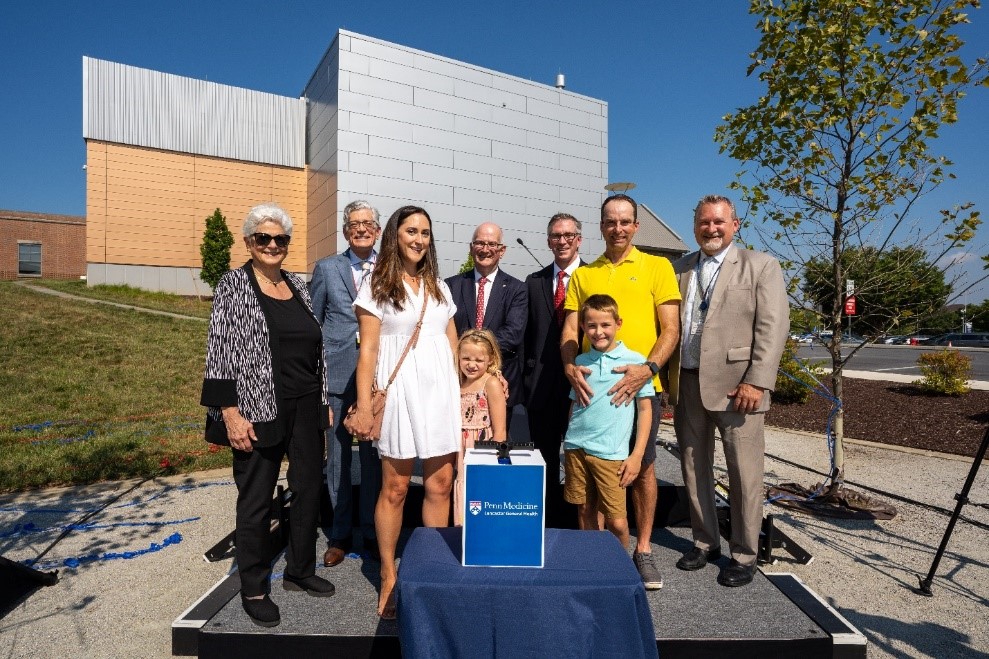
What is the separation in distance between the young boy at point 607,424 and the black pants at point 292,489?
4.45ft

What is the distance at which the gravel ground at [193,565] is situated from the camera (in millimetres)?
3158

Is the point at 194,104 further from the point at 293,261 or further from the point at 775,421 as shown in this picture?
the point at 775,421

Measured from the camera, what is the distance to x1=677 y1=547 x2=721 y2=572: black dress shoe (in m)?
3.48

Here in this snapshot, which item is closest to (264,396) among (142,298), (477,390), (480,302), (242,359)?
(242,359)

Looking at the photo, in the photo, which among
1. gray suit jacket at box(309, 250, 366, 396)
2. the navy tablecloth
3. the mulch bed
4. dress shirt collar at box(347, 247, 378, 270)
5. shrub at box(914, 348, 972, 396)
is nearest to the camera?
the navy tablecloth

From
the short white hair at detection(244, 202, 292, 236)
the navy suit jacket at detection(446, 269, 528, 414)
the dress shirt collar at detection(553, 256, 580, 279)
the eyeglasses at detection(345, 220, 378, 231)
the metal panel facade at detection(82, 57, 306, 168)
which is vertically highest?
the metal panel facade at detection(82, 57, 306, 168)

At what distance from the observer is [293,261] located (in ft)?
83.3

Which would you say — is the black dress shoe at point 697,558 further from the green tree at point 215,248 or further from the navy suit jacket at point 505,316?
the green tree at point 215,248

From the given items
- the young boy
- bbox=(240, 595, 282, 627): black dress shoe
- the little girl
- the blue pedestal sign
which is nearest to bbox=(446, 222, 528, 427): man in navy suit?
the little girl

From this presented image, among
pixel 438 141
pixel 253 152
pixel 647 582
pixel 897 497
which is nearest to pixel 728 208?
pixel 647 582

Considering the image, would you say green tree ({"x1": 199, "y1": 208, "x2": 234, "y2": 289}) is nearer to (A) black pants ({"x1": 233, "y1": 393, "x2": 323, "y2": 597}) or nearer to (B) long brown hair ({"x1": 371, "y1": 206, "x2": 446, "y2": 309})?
(A) black pants ({"x1": 233, "y1": 393, "x2": 323, "y2": 597})

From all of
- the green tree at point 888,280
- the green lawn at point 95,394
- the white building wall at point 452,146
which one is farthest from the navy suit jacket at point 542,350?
the white building wall at point 452,146

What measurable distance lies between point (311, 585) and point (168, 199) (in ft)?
86.8

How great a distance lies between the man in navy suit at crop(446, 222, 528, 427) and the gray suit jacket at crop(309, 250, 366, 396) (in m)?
0.67
